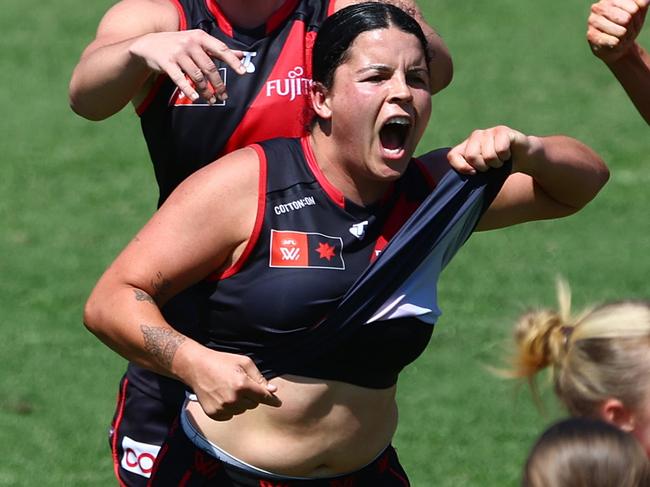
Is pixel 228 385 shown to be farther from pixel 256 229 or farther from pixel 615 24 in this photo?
pixel 615 24

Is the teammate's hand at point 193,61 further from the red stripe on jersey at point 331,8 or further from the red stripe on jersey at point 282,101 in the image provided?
the red stripe on jersey at point 331,8

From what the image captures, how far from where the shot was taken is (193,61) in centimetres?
421

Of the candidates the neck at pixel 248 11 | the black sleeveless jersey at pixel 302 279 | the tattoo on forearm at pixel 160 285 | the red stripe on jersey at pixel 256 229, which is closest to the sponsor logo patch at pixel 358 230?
the black sleeveless jersey at pixel 302 279

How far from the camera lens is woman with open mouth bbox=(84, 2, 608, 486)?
13.9 ft

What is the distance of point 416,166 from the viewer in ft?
15.2

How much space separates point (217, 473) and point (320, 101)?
3.57ft

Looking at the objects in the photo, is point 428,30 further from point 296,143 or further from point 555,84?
point 555,84

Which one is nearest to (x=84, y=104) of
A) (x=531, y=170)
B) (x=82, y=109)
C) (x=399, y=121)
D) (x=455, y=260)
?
(x=82, y=109)

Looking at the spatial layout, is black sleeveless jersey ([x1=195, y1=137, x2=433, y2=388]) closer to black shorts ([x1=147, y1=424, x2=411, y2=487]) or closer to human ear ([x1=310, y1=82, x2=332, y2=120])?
human ear ([x1=310, y1=82, x2=332, y2=120])

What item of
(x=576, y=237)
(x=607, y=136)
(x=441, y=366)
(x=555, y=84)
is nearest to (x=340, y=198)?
(x=441, y=366)

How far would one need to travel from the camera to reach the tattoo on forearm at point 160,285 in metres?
4.23

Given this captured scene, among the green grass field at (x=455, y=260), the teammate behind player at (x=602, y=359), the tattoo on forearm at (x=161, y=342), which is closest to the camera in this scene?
the teammate behind player at (x=602, y=359)

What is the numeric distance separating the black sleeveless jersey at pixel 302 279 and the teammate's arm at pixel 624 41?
77 cm

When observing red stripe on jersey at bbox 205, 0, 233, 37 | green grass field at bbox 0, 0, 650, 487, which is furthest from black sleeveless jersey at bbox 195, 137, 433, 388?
red stripe on jersey at bbox 205, 0, 233, 37
